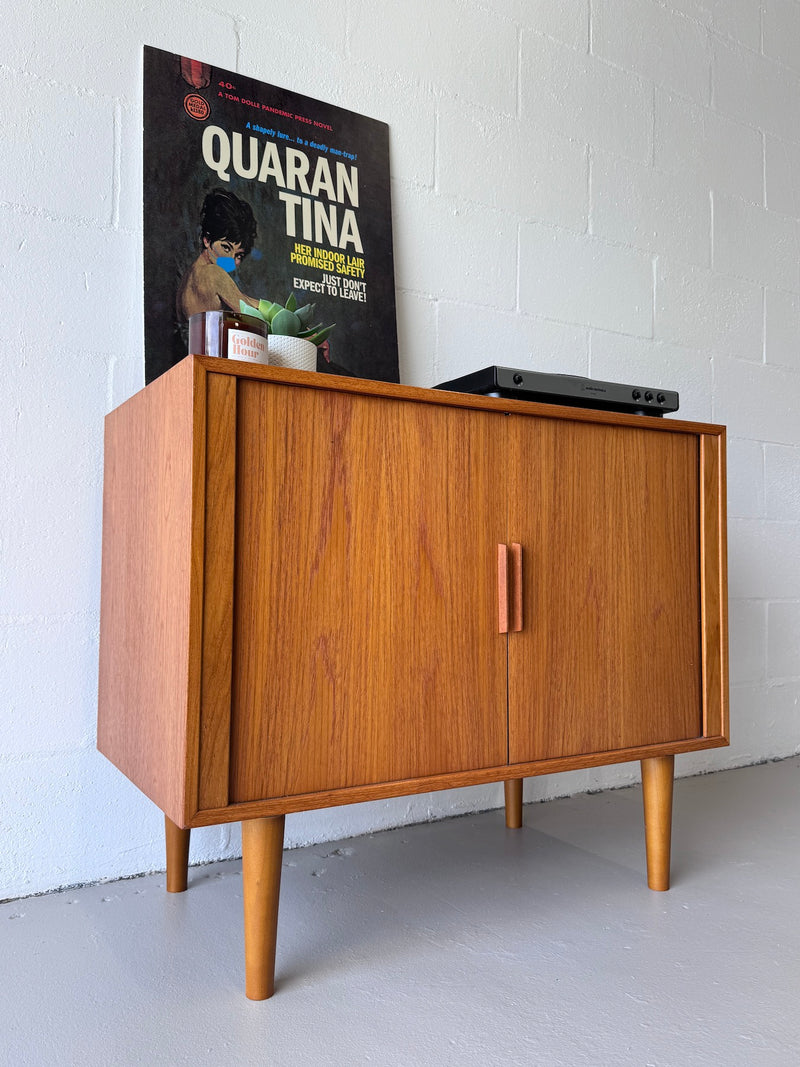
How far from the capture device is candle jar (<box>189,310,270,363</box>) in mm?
1109

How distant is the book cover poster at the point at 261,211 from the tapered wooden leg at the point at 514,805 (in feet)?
3.01

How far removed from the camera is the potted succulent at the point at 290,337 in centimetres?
121

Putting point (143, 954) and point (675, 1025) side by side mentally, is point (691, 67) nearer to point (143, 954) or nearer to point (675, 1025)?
point (675, 1025)

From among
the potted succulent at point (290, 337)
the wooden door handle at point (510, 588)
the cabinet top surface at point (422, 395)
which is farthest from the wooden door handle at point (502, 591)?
the potted succulent at point (290, 337)

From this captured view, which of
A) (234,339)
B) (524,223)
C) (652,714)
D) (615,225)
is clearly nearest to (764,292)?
(615,225)

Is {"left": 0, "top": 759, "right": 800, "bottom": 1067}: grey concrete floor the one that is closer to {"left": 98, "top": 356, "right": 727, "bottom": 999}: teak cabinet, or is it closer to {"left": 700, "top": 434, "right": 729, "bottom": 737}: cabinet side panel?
{"left": 98, "top": 356, "right": 727, "bottom": 999}: teak cabinet

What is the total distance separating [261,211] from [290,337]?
541mm

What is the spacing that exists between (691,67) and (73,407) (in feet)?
6.57

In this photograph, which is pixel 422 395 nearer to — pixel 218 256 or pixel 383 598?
pixel 383 598

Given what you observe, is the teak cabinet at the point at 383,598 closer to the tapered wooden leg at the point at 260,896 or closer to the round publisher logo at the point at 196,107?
the tapered wooden leg at the point at 260,896

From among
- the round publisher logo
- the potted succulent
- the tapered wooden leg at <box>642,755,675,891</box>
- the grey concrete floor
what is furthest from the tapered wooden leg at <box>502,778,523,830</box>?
the round publisher logo

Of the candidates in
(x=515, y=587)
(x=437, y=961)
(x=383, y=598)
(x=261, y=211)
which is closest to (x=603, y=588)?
(x=515, y=587)

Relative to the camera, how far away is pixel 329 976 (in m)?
1.15

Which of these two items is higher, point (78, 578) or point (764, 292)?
point (764, 292)
